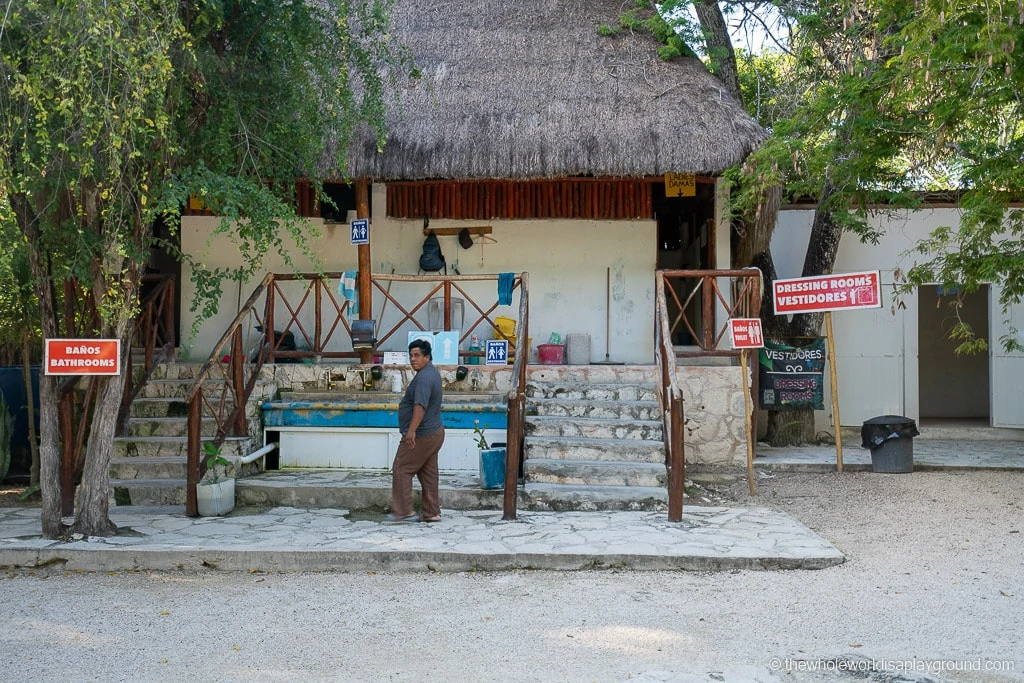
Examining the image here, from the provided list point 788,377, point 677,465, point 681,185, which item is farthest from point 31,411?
point 788,377

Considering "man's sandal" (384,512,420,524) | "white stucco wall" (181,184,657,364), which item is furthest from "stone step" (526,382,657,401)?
"man's sandal" (384,512,420,524)

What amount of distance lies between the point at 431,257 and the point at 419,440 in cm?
389

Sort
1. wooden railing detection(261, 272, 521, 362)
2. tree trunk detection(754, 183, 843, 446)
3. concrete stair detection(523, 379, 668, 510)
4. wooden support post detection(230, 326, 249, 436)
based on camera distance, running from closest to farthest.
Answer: concrete stair detection(523, 379, 668, 510), wooden support post detection(230, 326, 249, 436), wooden railing detection(261, 272, 521, 362), tree trunk detection(754, 183, 843, 446)

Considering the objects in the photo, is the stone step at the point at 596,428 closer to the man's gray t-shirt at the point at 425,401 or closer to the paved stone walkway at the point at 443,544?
the paved stone walkway at the point at 443,544

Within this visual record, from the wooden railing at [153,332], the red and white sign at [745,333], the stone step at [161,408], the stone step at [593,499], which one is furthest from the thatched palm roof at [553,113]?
the stone step at [593,499]

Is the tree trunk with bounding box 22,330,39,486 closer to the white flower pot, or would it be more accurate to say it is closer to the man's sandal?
the white flower pot

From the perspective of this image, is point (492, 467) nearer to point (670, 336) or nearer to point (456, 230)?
point (670, 336)

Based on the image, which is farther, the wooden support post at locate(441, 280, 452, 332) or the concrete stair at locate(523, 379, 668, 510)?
the wooden support post at locate(441, 280, 452, 332)

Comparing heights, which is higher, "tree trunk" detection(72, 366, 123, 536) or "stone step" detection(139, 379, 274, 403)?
"stone step" detection(139, 379, 274, 403)

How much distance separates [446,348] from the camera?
9023 mm

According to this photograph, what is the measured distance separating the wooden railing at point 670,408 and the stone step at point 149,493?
421cm

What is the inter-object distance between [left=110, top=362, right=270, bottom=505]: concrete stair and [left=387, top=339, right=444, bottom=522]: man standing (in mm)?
1942

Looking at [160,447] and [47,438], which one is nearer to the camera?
[47,438]

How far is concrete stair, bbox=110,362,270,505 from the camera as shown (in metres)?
7.75
